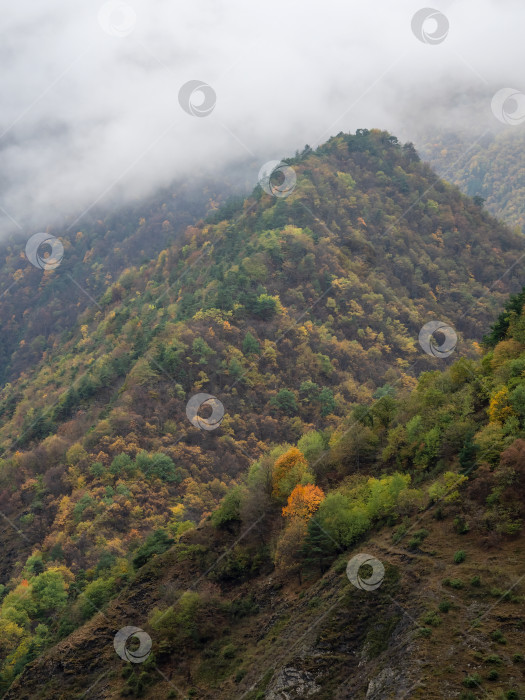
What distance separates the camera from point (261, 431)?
92.4 metres

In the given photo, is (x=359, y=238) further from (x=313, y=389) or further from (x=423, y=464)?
(x=423, y=464)

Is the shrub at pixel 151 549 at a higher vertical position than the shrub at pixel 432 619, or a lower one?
higher

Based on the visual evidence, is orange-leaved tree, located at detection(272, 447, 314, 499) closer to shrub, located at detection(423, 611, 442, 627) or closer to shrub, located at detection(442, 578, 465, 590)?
shrub, located at detection(442, 578, 465, 590)

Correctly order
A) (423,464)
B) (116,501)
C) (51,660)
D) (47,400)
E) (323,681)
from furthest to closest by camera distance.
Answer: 1. (47,400)
2. (116,501)
3. (51,660)
4. (423,464)
5. (323,681)

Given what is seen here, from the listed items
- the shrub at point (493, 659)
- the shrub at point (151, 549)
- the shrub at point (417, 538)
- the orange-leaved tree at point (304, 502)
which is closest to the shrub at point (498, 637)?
the shrub at point (493, 659)

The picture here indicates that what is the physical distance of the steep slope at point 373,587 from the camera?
1257 inches

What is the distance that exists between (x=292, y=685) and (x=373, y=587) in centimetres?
682

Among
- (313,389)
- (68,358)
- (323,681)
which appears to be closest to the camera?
(323,681)

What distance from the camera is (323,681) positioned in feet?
116

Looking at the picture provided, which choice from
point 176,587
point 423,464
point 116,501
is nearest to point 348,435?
point 423,464

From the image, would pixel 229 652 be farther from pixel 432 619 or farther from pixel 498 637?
pixel 498 637

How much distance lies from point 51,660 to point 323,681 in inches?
1044

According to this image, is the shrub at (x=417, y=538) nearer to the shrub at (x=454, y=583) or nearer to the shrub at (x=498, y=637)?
the shrub at (x=454, y=583)

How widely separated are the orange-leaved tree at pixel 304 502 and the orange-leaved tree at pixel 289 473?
2.32 metres
